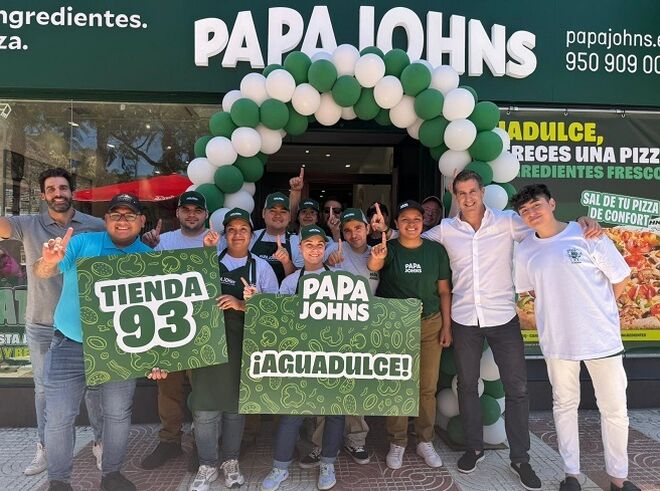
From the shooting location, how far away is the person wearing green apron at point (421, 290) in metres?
3.53

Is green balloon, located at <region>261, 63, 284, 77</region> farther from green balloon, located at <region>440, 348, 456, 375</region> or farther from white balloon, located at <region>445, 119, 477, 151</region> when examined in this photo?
green balloon, located at <region>440, 348, 456, 375</region>

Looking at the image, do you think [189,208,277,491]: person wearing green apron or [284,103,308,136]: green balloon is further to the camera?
[284,103,308,136]: green balloon

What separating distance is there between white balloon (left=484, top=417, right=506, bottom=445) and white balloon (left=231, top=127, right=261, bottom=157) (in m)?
2.89

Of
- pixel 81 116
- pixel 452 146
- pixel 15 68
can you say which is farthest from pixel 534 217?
pixel 15 68

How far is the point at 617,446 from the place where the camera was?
10.5 feet

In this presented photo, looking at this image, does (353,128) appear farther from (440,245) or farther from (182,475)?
(182,475)

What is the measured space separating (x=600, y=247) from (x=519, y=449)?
1516 millimetres

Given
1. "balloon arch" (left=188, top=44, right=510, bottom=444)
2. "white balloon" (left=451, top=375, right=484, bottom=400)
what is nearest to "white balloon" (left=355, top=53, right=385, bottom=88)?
"balloon arch" (left=188, top=44, right=510, bottom=444)

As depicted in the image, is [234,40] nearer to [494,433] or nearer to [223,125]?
[223,125]

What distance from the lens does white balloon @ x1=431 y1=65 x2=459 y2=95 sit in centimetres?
385

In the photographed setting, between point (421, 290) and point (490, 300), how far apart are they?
482mm

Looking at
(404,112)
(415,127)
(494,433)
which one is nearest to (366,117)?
(404,112)

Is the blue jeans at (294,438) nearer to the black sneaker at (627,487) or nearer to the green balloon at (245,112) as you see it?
the black sneaker at (627,487)

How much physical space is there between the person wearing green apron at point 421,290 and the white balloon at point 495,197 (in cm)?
57
